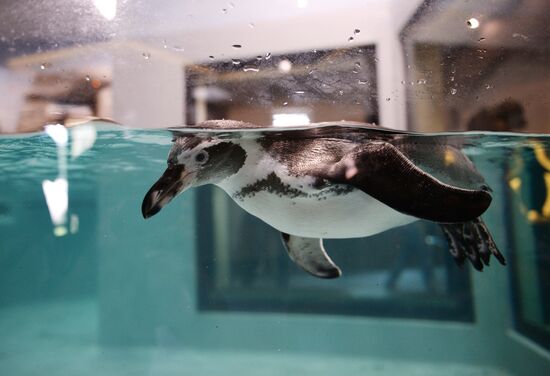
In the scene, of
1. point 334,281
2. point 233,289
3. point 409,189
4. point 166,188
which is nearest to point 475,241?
point 409,189

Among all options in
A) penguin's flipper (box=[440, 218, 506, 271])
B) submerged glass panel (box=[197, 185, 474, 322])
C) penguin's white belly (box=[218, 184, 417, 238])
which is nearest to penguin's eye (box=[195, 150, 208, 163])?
penguin's white belly (box=[218, 184, 417, 238])

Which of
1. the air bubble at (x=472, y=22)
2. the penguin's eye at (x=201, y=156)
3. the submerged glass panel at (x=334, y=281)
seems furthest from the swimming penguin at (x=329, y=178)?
the submerged glass panel at (x=334, y=281)

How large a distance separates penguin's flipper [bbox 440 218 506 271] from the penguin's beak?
1.91 metres

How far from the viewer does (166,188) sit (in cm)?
271

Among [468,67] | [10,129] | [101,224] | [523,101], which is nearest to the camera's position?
[468,67]

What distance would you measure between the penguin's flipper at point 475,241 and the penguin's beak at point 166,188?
1.91 meters

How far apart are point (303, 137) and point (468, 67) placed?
107cm

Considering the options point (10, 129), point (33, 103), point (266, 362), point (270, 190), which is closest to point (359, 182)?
point (270, 190)

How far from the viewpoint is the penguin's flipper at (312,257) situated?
3.63 m

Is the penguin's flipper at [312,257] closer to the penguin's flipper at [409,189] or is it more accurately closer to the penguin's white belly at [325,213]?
the penguin's white belly at [325,213]

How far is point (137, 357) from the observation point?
888 centimetres

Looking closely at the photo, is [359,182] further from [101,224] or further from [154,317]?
[101,224]

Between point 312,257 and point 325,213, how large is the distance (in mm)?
863

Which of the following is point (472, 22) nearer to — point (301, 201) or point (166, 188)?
point (301, 201)
